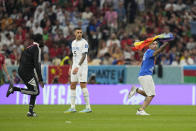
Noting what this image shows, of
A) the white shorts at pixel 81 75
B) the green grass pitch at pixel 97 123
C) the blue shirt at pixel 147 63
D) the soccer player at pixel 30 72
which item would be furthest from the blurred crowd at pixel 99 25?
the green grass pitch at pixel 97 123

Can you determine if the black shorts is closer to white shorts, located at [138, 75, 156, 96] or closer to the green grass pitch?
the green grass pitch

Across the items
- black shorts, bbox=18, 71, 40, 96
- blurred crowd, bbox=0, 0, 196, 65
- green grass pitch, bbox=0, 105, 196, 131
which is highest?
blurred crowd, bbox=0, 0, 196, 65

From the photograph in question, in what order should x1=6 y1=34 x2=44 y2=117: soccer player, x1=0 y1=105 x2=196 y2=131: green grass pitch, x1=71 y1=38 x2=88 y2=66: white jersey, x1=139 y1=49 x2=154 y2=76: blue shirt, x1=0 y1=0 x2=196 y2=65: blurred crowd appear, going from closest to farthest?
x1=0 y1=105 x2=196 y2=131: green grass pitch → x1=6 y1=34 x2=44 y2=117: soccer player → x1=139 y1=49 x2=154 y2=76: blue shirt → x1=71 y1=38 x2=88 y2=66: white jersey → x1=0 y1=0 x2=196 y2=65: blurred crowd

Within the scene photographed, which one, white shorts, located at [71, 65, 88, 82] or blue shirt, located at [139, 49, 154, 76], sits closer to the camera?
blue shirt, located at [139, 49, 154, 76]

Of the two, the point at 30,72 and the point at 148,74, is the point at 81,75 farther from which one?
the point at 148,74

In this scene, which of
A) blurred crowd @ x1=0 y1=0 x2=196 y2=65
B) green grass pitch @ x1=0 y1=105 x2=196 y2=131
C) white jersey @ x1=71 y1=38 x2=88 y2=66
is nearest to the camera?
green grass pitch @ x1=0 y1=105 x2=196 y2=131

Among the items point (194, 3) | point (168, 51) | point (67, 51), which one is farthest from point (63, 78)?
point (194, 3)

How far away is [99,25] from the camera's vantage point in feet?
101

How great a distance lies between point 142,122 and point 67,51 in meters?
16.0

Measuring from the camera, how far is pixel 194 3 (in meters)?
31.9

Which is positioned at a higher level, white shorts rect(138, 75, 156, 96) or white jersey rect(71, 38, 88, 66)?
white jersey rect(71, 38, 88, 66)

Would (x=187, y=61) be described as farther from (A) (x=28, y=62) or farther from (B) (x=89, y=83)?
(A) (x=28, y=62)

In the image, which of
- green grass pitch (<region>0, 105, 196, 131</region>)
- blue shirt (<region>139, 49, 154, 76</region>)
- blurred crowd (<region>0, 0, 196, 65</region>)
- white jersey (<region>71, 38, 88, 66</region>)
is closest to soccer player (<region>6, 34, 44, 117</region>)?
green grass pitch (<region>0, 105, 196, 131</region>)

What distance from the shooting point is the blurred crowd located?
28.7 m
